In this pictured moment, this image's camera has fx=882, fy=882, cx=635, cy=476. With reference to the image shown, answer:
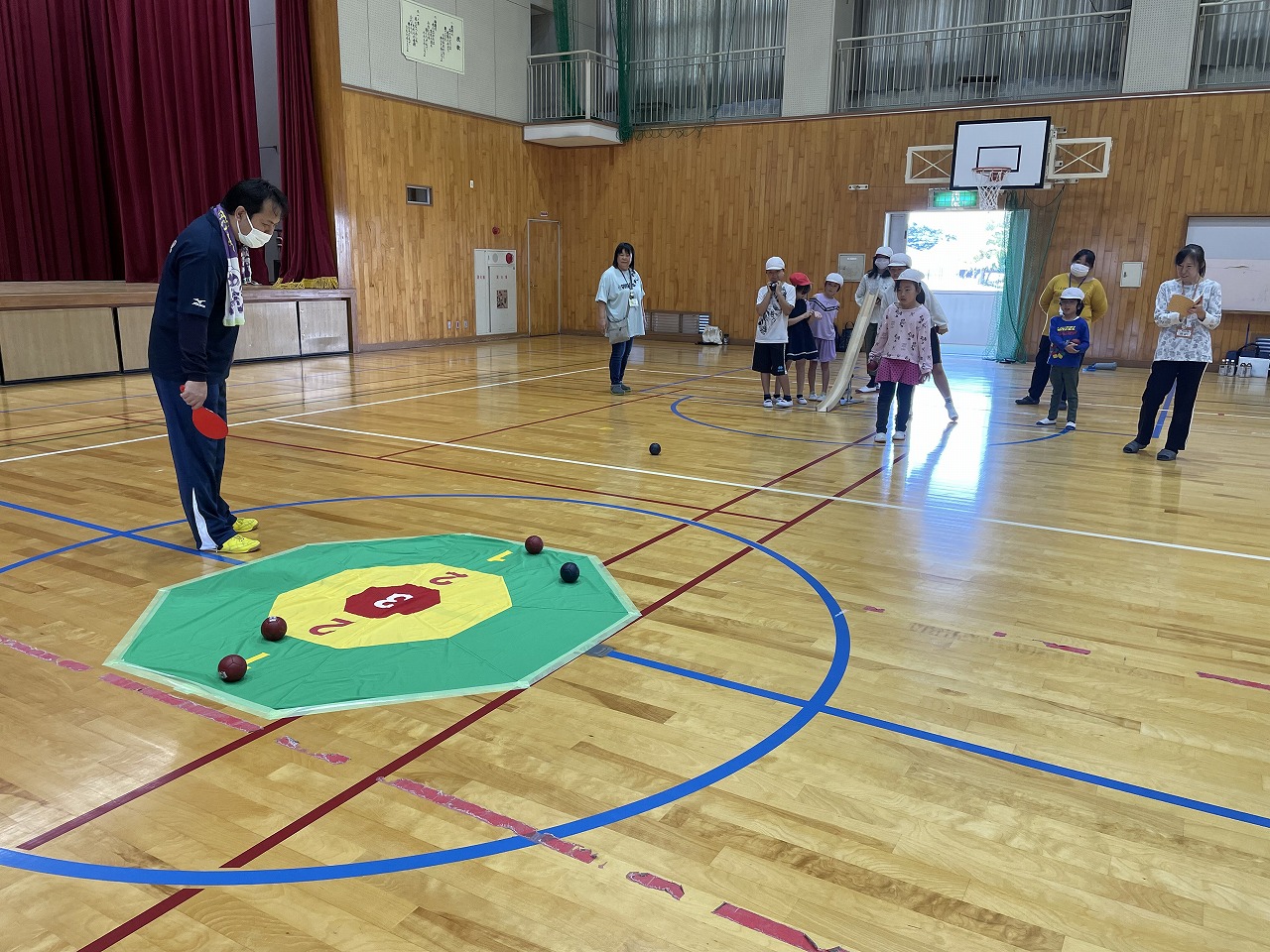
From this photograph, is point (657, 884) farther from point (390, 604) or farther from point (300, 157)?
point (300, 157)

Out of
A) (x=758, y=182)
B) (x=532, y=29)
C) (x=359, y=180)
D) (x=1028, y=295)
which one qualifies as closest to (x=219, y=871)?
(x=359, y=180)

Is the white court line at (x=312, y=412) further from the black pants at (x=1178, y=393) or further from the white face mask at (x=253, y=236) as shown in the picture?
the black pants at (x=1178, y=393)

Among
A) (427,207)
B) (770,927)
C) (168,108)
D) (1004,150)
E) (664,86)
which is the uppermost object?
(664,86)

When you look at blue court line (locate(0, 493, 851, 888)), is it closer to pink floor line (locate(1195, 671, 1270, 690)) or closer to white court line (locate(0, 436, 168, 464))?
pink floor line (locate(1195, 671, 1270, 690))

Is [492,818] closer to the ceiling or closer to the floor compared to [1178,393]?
closer to the floor

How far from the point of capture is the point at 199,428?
4211mm

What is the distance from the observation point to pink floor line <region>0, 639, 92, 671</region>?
3213 mm

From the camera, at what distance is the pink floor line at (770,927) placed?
1936 mm

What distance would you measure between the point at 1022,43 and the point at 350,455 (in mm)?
14995

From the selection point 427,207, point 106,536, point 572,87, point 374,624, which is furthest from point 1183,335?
point 572,87

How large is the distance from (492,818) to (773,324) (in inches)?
292

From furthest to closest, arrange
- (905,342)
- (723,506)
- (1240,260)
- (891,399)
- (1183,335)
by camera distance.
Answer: (1240,260)
(891,399)
(905,342)
(1183,335)
(723,506)

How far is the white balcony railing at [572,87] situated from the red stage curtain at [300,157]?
17.5 feet

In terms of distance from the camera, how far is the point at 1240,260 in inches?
548
